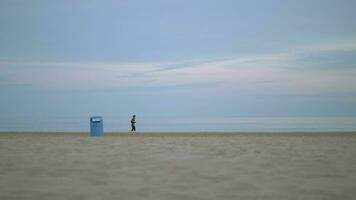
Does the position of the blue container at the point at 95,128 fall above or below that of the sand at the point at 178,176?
above

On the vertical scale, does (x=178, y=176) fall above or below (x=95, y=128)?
below

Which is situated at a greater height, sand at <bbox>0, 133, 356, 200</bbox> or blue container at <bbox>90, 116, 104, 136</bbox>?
blue container at <bbox>90, 116, 104, 136</bbox>

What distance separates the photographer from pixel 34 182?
8.70 meters

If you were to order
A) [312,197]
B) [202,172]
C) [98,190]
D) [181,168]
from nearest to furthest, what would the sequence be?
[312,197]
[98,190]
[202,172]
[181,168]

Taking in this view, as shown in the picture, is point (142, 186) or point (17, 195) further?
point (142, 186)

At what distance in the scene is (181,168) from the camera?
1079 cm

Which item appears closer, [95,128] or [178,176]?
[178,176]

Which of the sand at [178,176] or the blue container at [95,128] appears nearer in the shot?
the sand at [178,176]

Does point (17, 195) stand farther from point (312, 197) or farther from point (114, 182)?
point (312, 197)

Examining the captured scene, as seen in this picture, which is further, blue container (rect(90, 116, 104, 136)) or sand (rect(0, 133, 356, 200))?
blue container (rect(90, 116, 104, 136))

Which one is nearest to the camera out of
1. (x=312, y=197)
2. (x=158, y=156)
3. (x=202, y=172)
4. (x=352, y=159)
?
(x=312, y=197)

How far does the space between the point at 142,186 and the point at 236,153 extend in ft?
22.4

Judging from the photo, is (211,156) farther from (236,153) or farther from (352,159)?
(352,159)

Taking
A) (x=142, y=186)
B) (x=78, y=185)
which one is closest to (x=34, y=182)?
(x=78, y=185)
